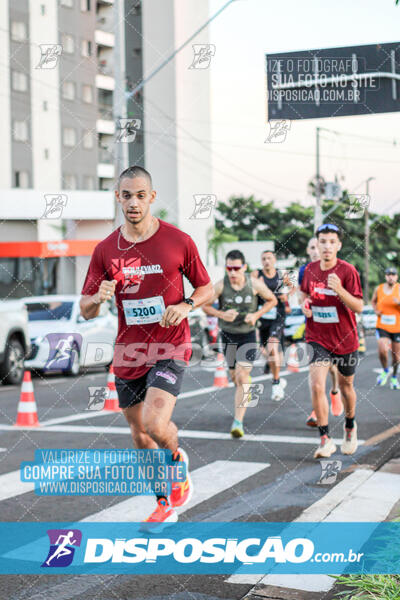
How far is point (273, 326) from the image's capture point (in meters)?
12.4

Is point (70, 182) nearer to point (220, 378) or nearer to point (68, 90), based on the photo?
point (68, 90)

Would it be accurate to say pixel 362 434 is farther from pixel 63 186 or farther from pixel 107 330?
pixel 63 186

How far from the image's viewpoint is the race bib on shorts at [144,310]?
486cm

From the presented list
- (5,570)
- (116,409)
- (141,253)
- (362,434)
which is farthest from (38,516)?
(116,409)

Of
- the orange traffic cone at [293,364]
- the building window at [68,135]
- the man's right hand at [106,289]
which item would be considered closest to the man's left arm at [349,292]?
the man's right hand at [106,289]

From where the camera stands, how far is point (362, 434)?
8.97 meters

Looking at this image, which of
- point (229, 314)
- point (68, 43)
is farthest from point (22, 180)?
point (229, 314)

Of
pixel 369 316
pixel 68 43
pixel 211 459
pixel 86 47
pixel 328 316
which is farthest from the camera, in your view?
pixel 86 47

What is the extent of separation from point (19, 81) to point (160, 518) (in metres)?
37.1

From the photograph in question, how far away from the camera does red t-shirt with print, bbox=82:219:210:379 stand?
191 inches

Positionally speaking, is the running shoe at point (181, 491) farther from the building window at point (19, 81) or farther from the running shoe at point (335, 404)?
the building window at point (19, 81)

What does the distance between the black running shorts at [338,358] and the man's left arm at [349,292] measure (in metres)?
0.68

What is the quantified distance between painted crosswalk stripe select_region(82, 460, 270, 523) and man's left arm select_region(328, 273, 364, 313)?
5.49ft

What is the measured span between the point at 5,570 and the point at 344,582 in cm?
184
